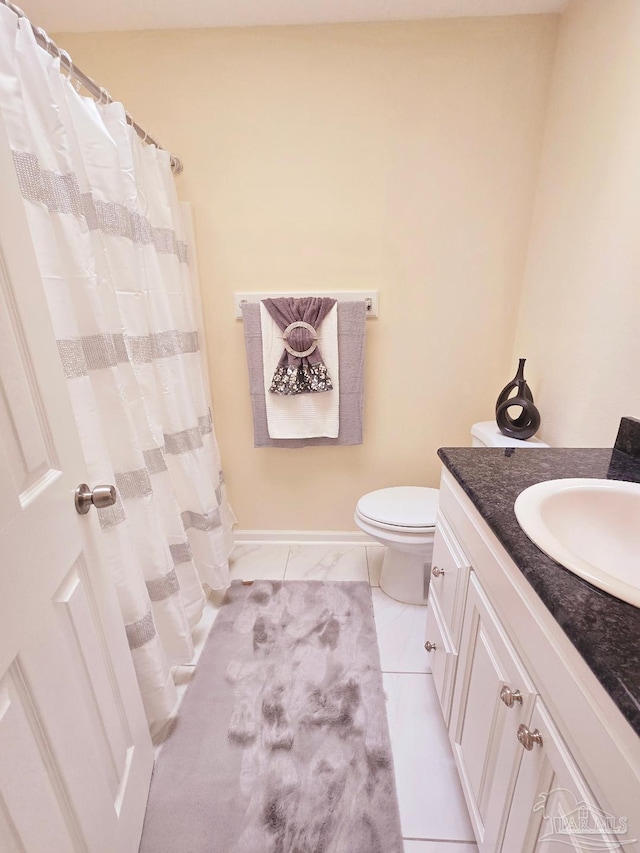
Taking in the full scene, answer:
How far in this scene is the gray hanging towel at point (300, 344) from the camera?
163 cm

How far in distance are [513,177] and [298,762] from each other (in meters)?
2.17

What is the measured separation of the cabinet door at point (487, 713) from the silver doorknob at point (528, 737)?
0.7 inches

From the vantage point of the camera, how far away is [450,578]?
1.04 m

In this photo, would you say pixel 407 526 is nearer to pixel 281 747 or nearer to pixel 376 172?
pixel 281 747

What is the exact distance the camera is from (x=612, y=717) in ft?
1.43

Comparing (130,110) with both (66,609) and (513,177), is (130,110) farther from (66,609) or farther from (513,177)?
(66,609)

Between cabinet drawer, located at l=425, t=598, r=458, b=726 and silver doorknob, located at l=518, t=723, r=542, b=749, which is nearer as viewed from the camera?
silver doorknob, located at l=518, t=723, r=542, b=749

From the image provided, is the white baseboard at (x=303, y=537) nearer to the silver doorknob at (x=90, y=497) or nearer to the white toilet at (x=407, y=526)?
the white toilet at (x=407, y=526)

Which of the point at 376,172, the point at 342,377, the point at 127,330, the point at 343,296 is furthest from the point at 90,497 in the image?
the point at 376,172

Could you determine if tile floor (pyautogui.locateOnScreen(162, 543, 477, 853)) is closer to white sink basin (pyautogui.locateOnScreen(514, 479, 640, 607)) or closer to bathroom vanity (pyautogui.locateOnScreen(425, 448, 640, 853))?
bathroom vanity (pyautogui.locateOnScreen(425, 448, 640, 853))

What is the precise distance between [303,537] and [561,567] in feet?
5.31

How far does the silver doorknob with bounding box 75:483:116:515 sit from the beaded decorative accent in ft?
3.31

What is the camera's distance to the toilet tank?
55.9 inches

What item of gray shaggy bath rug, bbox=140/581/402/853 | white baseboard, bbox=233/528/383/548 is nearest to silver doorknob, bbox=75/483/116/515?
gray shaggy bath rug, bbox=140/581/402/853
